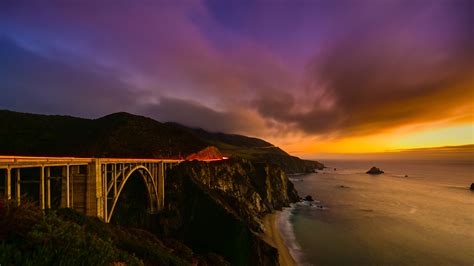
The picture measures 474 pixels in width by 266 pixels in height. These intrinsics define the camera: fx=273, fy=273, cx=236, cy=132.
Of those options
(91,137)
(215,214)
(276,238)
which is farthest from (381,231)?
(91,137)

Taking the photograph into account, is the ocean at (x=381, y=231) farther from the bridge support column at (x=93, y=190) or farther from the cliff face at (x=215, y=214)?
the bridge support column at (x=93, y=190)

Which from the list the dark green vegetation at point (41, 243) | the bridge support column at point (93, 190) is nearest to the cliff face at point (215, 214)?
the bridge support column at point (93, 190)

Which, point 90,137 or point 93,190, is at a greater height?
point 90,137

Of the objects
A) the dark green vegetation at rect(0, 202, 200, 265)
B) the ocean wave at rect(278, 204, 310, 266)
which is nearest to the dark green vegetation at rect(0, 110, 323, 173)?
the ocean wave at rect(278, 204, 310, 266)

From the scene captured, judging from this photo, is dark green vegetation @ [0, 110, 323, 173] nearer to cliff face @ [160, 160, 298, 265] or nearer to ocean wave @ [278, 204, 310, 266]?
cliff face @ [160, 160, 298, 265]

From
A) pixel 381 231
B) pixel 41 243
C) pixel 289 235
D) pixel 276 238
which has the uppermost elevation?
pixel 41 243

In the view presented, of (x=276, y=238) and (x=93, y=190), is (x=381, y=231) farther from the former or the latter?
(x=93, y=190)

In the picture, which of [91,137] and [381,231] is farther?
[91,137]

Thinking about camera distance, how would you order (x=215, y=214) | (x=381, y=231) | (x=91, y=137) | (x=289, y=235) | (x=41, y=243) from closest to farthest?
(x=41, y=243) → (x=215, y=214) → (x=289, y=235) → (x=381, y=231) → (x=91, y=137)
